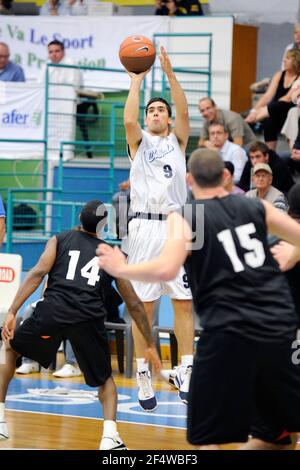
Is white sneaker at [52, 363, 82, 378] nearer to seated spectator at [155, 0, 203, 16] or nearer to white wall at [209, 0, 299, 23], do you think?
seated spectator at [155, 0, 203, 16]

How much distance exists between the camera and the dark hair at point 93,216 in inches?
328

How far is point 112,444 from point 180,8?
1104 centimetres

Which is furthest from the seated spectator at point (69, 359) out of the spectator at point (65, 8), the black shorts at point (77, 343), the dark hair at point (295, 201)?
the spectator at point (65, 8)

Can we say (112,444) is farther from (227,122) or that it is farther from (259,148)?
(227,122)

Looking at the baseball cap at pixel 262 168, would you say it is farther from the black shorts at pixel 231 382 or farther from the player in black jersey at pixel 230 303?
the black shorts at pixel 231 382

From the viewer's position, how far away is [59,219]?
1593 centimetres

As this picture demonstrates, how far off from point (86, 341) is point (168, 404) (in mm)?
2356

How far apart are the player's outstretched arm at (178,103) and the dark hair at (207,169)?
11.3ft

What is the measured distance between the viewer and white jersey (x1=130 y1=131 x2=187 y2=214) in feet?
31.4

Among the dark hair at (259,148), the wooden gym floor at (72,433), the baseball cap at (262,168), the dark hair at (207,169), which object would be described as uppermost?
the dark hair at (207,169)

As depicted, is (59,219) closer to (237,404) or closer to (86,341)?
(86,341)

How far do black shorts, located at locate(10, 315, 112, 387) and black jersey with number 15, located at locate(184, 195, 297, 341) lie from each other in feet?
7.52
